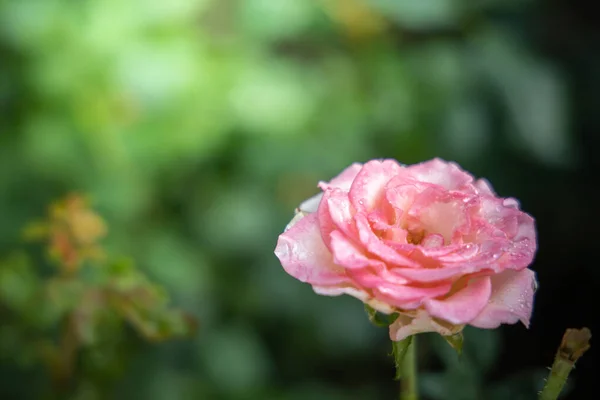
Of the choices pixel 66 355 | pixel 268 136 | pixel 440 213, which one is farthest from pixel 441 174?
pixel 268 136

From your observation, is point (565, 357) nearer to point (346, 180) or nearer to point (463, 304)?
point (463, 304)

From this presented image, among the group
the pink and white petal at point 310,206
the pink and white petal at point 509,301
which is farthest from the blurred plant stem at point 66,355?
the pink and white petal at point 509,301

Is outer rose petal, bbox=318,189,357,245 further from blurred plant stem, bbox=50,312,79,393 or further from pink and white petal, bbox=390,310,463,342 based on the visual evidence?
blurred plant stem, bbox=50,312,79,393

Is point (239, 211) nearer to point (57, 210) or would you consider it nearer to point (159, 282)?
point (159, 282)

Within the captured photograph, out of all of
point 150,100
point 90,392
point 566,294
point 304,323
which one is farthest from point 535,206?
point 90,392

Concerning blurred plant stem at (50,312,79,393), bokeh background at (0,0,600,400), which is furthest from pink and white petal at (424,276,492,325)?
bokeh background at (0,0,600,400)

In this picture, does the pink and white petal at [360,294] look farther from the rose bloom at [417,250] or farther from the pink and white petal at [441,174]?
the pink and white petal at [441,174]

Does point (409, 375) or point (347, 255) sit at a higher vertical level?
point (347, 255)
